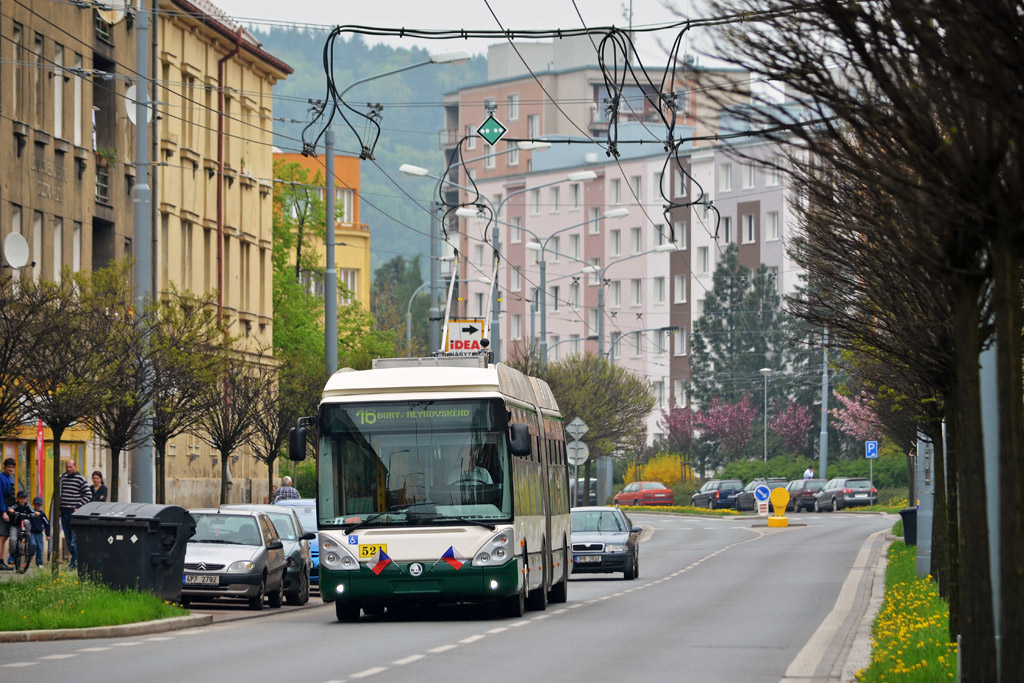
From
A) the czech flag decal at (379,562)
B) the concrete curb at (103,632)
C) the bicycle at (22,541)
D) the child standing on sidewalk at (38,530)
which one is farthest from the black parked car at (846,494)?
the concrete curb at (103,632)

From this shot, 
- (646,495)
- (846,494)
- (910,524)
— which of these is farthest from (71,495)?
(646,495)

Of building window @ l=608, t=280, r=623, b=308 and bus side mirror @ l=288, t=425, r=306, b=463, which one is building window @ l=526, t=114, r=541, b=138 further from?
bus side mirror @ l=288, t=425, r=306, b=463

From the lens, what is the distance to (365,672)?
1553 centimetres

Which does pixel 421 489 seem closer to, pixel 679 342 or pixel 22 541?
pixel 22 541

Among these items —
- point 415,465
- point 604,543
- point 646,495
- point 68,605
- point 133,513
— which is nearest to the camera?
point 68,605

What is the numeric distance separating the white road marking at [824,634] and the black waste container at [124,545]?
750cm

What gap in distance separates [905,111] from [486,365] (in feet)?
49.2

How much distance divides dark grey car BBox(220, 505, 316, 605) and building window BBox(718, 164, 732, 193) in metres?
79.6

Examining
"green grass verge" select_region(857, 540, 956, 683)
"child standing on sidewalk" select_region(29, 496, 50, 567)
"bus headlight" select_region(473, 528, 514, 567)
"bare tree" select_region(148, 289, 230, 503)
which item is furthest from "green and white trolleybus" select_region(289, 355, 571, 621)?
"child standing on sidewalk" select_region(29, 496, 50, 567)

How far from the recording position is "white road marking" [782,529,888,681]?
16.4m

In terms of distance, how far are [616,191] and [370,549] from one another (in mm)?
89434

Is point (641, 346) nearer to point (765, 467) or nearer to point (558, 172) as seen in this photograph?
point (558, 172)

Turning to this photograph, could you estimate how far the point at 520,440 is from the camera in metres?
22.0

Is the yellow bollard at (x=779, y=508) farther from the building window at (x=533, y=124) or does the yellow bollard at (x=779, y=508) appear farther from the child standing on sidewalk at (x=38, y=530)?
the building window at (x=533, y=124)
